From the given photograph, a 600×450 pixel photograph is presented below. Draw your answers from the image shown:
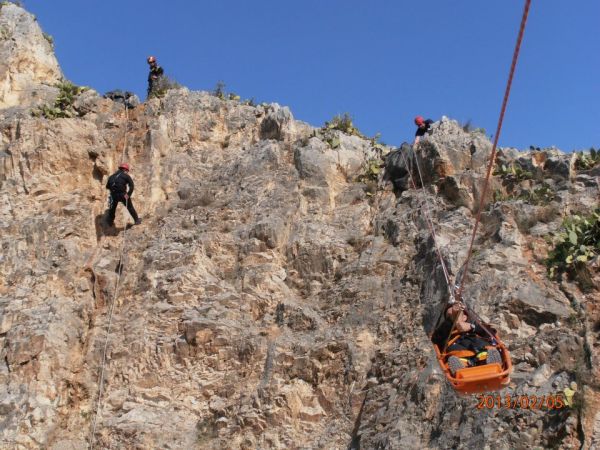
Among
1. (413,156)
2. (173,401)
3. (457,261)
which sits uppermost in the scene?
(413,156)

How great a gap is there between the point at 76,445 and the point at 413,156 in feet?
29.6

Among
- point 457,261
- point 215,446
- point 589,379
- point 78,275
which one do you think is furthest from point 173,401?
point 589,379

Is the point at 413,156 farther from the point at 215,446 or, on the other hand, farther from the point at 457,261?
the point at 215,446

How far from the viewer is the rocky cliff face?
1039 cm

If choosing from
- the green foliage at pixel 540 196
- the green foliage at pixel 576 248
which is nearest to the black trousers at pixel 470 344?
the green foliage at pixel 576 248

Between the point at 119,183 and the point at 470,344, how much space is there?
8.99 m

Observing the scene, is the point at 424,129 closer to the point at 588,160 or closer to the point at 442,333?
the point at 588,160

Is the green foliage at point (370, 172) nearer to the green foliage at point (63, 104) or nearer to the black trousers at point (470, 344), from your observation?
the black trousers at point (470, 344)

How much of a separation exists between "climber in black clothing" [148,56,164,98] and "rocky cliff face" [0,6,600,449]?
6.79ft

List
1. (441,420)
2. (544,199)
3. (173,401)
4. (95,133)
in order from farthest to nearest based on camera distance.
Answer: (95,133)
(544,199)
(173,401)
(441,420)

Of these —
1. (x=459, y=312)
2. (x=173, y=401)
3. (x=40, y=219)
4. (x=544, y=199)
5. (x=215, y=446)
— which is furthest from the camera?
(x=40, y=219)

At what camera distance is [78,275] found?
537 inches

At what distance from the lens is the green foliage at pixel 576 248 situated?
11.2m

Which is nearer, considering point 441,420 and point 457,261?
point 441,420
